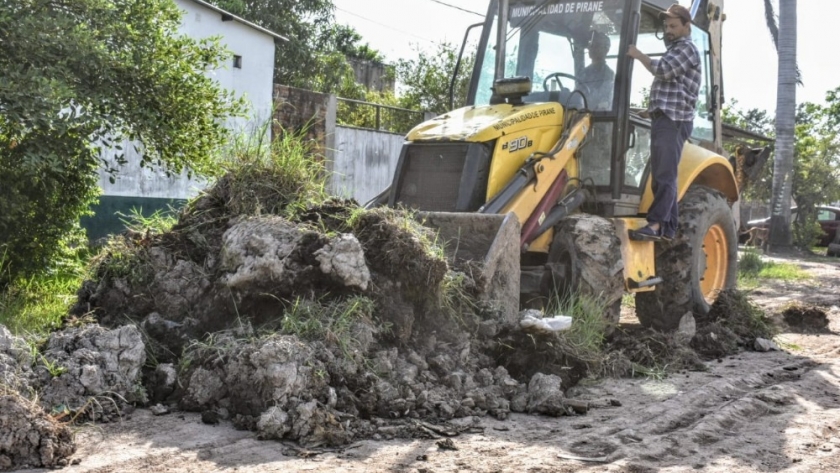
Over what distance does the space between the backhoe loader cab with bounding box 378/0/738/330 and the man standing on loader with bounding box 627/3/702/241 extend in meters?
0.20

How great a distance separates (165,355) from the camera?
5.64 meters

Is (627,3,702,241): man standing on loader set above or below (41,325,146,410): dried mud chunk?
above

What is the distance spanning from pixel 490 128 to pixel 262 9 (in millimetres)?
19343

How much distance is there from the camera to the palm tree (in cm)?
2227

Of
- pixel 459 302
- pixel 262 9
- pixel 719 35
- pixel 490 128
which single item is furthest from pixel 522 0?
pixel 262 9

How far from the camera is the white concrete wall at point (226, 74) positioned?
14.4m

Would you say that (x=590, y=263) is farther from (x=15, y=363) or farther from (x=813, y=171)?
(x=813, y=171)

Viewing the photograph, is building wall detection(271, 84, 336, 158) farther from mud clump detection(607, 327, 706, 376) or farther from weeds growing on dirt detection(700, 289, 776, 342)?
mud clump detection(607, 327, 706, 376)

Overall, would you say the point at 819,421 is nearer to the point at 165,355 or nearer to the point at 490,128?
the point at 490,128

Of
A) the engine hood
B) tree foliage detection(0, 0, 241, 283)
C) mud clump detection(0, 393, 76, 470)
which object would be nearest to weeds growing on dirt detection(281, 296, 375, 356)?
mud clump detection(0, 393, 76, 470)

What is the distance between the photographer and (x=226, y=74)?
54.1 feet

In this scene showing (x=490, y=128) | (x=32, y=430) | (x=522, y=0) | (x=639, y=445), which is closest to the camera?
(x=32, y=430)

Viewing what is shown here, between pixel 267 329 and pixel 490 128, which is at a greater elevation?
pixel 490 128

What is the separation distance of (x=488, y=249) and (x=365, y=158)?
12153 mm
